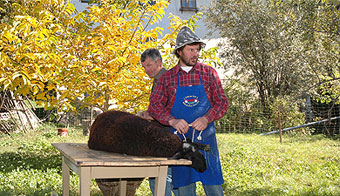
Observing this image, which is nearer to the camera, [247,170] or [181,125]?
[181,125]

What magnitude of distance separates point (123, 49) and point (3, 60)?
1692mm

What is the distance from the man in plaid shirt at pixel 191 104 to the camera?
109 inches

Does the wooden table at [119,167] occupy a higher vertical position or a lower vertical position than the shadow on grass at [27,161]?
higher

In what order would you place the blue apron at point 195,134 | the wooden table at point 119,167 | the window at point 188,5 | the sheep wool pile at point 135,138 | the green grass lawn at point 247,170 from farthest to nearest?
the window at point 188,5 → the green grass lawn at point 247,170 → the blue apron at point 195,134 → the sheep wool pile at point 135,138 → the wooden table at point 119,167

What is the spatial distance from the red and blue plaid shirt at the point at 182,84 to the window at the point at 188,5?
16.3m

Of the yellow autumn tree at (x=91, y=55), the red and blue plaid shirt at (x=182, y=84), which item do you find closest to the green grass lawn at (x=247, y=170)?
the yellow autumn tree at (x=91, y=55)

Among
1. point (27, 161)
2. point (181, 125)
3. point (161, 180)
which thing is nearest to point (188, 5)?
point (27, 161)

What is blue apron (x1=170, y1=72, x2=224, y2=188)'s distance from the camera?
2.77 m

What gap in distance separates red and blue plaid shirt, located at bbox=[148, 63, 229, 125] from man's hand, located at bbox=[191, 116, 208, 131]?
0.18m

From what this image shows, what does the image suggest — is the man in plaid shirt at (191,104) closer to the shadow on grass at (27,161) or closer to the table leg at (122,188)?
the table leg at (122,188)

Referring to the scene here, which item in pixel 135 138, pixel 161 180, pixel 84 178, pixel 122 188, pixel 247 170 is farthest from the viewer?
pixel 247 170

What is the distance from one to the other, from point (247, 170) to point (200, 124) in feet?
12.9

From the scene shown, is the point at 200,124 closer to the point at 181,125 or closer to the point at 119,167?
the point at 181,125

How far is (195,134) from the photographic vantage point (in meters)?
2.85
